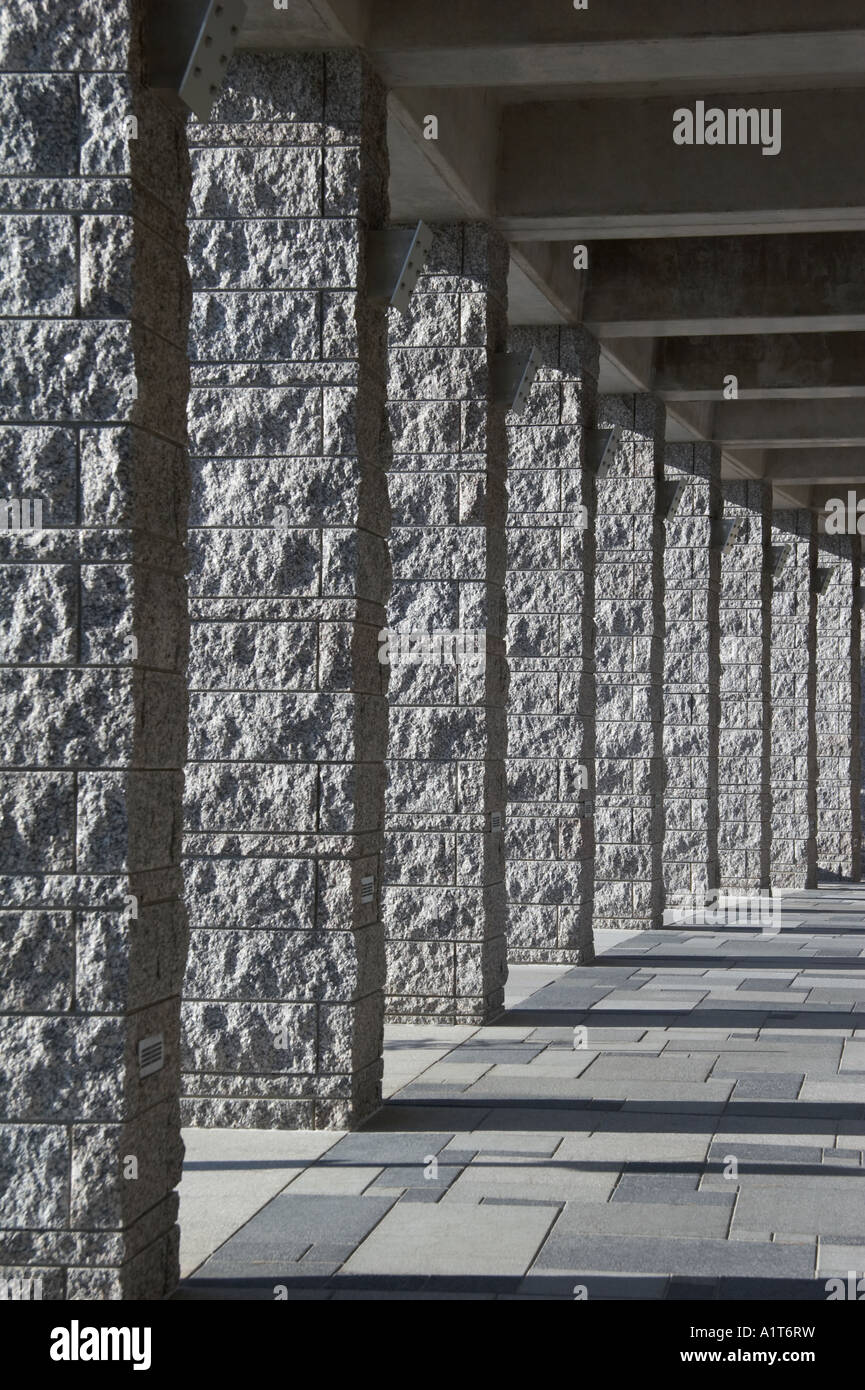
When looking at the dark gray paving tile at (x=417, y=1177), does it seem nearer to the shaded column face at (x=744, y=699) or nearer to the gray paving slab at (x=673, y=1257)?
the gray paving slab at (x=673, y=1257)

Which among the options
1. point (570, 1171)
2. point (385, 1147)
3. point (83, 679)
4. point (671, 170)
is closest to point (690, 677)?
point (671, 170)

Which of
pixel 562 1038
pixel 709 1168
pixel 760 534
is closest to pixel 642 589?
pixel 760 534

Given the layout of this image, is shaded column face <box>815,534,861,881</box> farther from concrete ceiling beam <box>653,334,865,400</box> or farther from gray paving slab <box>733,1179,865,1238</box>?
gray paving slab <box>733,1179,865,1238</box>

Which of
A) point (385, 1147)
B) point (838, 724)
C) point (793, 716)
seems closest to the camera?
point (385, 1147)

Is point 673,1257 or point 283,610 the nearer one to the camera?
point 673,1257

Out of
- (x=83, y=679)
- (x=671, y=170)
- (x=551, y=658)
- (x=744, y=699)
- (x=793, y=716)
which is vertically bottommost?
(x=83, y=679)

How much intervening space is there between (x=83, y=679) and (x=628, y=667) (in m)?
10.5

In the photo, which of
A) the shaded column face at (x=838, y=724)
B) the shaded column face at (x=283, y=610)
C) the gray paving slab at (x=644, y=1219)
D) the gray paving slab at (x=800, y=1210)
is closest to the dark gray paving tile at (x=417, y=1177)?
the gray paving slab at (x=644, y=1219)

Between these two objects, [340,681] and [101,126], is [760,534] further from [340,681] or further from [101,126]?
[101,126]

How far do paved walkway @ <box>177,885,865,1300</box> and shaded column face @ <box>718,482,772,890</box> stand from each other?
8391 mm

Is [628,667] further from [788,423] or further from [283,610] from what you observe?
[283,610]

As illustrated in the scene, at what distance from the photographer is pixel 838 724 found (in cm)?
2320

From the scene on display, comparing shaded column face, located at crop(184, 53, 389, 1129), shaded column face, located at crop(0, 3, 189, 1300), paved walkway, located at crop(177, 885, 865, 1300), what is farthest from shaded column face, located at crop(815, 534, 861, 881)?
shaded column face, located at crop(0, 3, 189, 1300)
